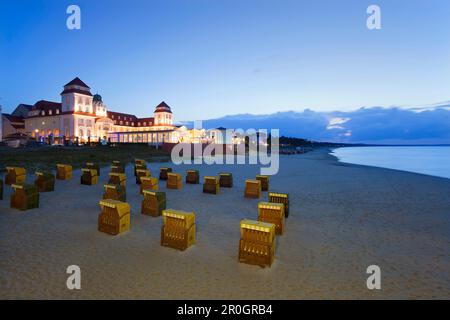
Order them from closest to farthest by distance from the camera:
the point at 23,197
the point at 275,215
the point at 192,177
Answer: the point at 275,215 → the point at 23,197 → the point at 192,177

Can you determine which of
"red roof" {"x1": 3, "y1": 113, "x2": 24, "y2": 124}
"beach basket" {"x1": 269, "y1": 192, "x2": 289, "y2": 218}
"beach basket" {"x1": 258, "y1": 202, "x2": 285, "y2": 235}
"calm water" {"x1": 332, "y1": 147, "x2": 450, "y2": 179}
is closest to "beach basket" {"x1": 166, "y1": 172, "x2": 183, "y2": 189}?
"beach basket" {"x1": 269, "y1": 192, "x2": 289, "y2": 218}

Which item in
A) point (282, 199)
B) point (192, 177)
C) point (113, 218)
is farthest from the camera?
point (192, 177)

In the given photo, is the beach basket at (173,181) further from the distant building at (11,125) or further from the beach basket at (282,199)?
the distant building at (11,125)

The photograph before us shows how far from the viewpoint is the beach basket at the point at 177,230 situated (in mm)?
7020

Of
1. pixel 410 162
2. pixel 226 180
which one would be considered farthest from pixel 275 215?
pixel 410 162

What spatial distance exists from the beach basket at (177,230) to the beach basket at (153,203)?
111 inches

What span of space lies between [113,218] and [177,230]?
240 cm

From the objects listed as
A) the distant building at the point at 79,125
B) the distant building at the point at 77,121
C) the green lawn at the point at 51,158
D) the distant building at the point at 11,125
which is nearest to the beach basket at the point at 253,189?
the green lawn at the point at 51,158

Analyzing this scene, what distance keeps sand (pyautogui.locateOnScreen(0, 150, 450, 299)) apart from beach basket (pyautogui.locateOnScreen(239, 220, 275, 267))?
213mm

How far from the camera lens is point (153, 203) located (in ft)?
32.9

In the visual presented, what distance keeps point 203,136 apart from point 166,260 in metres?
74.8

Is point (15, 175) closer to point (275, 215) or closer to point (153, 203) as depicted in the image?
point (153, 203)
